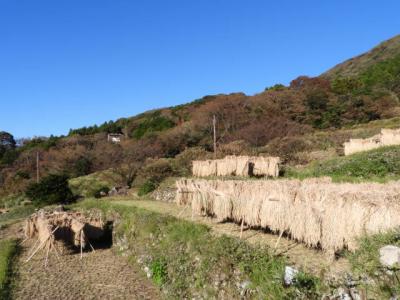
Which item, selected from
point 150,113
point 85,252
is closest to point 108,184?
point 85,252

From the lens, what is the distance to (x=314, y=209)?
23.7 ft

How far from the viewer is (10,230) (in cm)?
1786

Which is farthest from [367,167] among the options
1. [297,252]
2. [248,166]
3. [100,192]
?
[100,192]

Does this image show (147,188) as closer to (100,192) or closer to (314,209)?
(100,192)

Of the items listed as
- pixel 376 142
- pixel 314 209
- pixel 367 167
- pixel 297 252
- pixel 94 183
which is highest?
pixel 376 142

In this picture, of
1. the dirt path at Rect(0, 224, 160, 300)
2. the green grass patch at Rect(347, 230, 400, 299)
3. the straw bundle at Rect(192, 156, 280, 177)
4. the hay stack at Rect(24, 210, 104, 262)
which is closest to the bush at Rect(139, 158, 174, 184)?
the straw bundle at Rect(192, 156, 280, 177)

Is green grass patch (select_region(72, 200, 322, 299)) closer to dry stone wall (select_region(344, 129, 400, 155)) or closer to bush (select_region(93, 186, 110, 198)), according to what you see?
bush (select_region(93, 186, 110, 198))

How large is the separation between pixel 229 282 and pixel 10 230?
14.5 metres

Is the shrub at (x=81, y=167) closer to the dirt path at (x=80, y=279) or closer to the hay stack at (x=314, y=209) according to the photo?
the dirt path at (x=80, y=279)

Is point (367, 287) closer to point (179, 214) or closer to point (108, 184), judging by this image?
point (179, 214)

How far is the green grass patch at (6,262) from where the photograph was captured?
9.69m

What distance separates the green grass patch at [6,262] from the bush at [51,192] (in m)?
10.1

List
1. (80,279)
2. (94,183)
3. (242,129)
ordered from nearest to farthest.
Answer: (80,279), (94,183), (242,129)

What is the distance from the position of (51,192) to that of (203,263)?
20.0 meters
